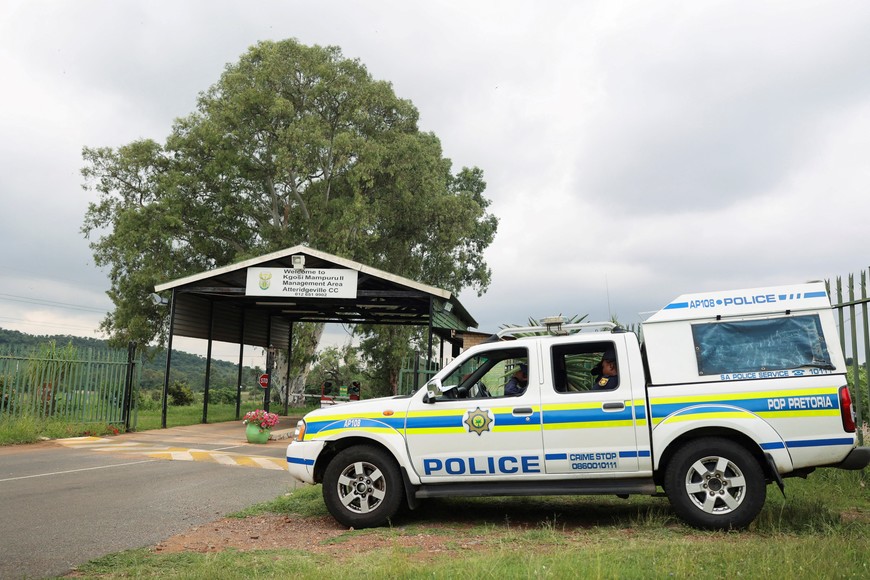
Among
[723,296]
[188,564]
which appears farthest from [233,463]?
[723,296]

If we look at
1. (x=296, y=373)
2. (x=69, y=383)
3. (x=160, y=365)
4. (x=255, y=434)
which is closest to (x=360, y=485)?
(x=255, y=434)

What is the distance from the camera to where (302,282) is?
20500 millimetres

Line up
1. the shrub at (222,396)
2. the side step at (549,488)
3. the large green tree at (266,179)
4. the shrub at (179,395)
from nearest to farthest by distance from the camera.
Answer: the side step at (549,488), the large green tree at (266,179), the shrub at (179,395), the shrub at (222,396)

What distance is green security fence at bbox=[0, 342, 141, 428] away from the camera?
17.4 m

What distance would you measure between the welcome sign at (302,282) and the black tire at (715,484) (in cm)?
1403

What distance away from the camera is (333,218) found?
34.0 meters

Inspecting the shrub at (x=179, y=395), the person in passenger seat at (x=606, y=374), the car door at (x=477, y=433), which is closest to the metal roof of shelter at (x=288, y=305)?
the shrub at (x=179, y=395)

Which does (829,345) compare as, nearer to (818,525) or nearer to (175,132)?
(818,525)

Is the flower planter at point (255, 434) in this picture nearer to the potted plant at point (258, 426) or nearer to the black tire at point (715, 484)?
the potted plant at point (258, 426)

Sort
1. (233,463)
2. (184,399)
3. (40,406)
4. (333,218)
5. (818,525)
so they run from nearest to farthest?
(818,525)
(233,463)
(40,406)
(333,218)
(184,399)

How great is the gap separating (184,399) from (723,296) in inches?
1419

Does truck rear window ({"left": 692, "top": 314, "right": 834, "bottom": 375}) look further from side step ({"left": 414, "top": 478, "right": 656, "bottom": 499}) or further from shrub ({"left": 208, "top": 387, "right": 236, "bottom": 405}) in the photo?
shrub ({"left": 208, "top": 387, "right": 236, "bottom": 405})

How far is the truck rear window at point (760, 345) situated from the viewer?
712cm

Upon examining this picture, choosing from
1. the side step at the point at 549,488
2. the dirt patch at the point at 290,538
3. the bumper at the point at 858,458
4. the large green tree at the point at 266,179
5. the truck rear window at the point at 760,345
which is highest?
the large green tree at the point at 266,179
